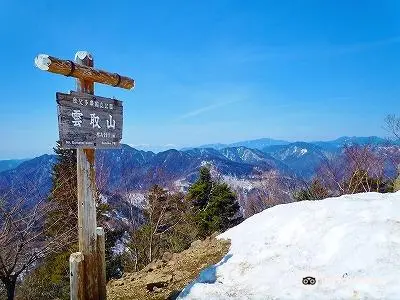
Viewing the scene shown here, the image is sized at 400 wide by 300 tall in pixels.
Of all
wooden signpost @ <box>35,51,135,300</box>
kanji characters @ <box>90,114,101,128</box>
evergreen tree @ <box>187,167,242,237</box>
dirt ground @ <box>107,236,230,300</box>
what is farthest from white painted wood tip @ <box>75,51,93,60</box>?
evergreen tree @ <box>187,167,242,237</box>

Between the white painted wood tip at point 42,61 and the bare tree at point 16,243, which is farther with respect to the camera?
the bare tree at point 16,243

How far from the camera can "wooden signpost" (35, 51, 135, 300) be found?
4488mm

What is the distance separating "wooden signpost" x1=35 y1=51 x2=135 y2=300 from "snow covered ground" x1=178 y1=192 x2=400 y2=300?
1677 mm

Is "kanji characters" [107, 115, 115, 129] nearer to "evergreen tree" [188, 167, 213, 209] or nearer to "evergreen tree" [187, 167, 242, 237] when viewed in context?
"evergreen tree" [187, 167, 242, 237]

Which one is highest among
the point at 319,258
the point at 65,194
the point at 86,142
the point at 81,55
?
the point at 81,55

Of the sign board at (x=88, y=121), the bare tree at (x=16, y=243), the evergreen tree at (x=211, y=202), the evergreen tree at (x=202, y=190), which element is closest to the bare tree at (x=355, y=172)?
the evergreen tree at (x=211, y=202)

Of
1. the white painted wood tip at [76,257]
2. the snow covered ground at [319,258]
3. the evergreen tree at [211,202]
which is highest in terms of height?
the white painted wood tip at [76,257]

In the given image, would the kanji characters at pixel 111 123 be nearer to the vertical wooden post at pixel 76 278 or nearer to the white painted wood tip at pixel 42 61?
the white painted wood tip at pixel 42 61

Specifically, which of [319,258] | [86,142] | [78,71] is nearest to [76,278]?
[86,142]

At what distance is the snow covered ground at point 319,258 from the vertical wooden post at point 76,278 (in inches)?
68.8

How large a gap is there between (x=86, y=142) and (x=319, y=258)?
4.37 meters

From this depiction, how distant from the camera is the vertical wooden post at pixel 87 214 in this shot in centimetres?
480

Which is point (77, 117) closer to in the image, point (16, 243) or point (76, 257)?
point (76, 257)

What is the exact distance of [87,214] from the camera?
4832 millimetres
